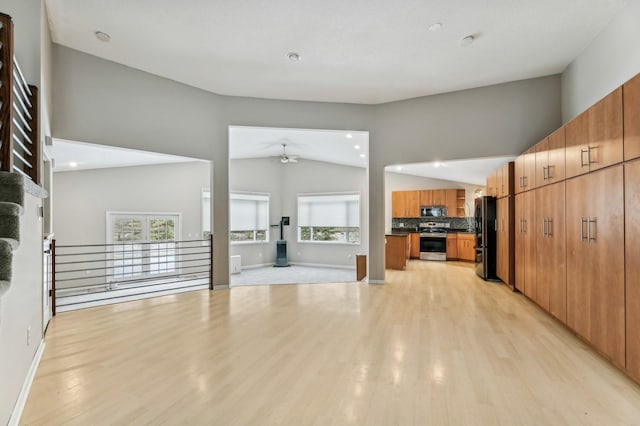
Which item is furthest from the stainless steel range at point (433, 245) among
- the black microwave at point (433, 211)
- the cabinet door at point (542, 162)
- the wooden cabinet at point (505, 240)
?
the cabinet door at point (542, 162)

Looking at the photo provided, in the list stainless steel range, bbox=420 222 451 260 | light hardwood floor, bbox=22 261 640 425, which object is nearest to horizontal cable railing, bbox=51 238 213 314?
light hardwood floor, bbox=22 261 640 425

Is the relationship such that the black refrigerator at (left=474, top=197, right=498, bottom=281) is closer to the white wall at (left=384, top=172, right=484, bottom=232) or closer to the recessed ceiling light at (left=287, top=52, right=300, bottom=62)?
the white wall at (left=384, top=172, right=484, bottom=232)

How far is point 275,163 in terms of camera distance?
10.5m

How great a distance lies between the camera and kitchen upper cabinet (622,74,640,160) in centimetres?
226

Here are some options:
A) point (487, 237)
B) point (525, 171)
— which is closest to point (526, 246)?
point (525, 171)

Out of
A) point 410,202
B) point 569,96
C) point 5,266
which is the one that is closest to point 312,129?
point 569,96

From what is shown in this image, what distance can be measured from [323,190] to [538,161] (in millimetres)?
6663

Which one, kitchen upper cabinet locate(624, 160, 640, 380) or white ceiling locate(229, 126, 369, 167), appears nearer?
kitchen upper cabinet locate(624, 160, 640, 380)

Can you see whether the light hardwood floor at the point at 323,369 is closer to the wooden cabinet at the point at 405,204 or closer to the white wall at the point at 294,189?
the white wall at the point at 294,189

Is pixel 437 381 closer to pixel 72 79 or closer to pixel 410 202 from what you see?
pixel 72 79

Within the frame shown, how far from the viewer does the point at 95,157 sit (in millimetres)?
6504

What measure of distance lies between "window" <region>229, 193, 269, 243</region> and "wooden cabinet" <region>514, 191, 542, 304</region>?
23.7ft

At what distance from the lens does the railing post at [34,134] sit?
2979mm

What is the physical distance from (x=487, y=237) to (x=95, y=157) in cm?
791
